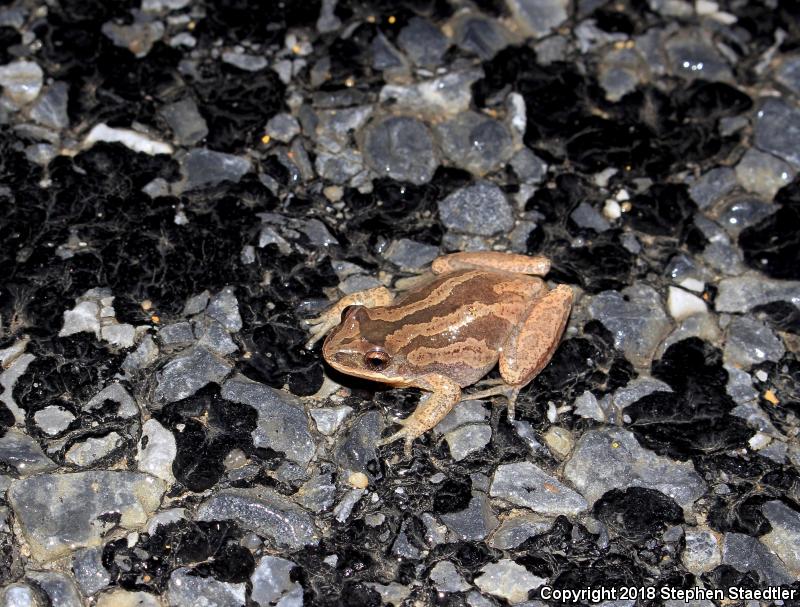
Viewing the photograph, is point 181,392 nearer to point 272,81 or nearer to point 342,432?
point 342,432

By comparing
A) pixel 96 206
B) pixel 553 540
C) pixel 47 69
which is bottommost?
pixel 553 540

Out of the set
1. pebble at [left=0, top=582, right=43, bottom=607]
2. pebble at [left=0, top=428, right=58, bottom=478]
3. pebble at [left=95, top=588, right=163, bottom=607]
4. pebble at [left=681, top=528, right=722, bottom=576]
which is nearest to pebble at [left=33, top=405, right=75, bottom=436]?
pebble at [left=0, top=428, right=58, bottom=478]

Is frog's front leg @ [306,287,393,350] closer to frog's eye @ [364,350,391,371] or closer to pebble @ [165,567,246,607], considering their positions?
frog's eye @ [364,350,391,371]

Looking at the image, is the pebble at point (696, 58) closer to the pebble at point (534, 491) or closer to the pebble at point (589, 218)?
the pebble at point (589, 218)

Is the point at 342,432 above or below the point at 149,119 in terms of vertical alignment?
below

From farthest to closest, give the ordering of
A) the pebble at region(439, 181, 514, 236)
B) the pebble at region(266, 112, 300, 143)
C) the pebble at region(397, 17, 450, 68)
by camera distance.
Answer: the pebble at region(397, 17, 450, 68), the pebble at region(266, 112, 300, 143), the pebble at region(439, 181, 514, 236)

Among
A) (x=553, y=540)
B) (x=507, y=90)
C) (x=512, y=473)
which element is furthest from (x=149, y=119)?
(x=553, y=540)

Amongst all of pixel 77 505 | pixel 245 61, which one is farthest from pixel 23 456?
pixel 245 61

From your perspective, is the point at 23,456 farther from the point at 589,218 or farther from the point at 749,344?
the point at 749,344
